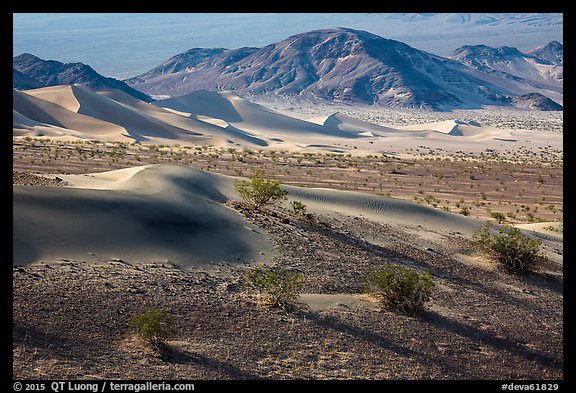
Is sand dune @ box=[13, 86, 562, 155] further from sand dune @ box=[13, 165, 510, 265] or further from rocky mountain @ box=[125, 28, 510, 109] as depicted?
rocky mountain @ box=[125, 28, 510, 109]

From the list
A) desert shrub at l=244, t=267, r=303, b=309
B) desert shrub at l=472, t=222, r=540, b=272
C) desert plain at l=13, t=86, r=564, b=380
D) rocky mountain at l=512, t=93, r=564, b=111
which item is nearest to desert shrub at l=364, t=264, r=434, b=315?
desert plain at l=13, t=86, r=564, b=380

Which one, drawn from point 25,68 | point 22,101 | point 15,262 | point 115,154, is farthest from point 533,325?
point 25,68

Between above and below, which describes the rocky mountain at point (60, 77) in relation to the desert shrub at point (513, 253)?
above

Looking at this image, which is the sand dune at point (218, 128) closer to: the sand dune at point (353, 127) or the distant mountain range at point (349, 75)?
the sand dune at point (353, 127)

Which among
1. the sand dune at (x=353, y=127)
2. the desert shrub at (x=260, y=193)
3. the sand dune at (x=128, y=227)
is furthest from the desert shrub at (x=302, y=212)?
the sand dune at (x=353, y=127)

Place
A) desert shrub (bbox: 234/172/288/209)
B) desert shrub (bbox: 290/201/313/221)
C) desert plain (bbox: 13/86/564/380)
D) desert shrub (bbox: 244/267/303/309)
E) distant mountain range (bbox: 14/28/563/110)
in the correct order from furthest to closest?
1. distant mountain range (bbox: 14/28/563/110)
2. desert shrub (bbox: 290/201/313/221)
3. desert shrub (bbox: 234/172/288/209)
4. desert shrub (bbox: 244/267/303/309)
5. desert plain (bbox: 13/86/564/380)
